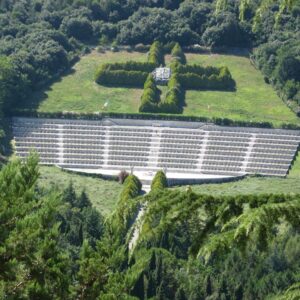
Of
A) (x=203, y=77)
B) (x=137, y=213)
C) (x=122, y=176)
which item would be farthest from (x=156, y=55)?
(x=137, y=213)

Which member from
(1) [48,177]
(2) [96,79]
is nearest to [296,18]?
(2) [96,79]

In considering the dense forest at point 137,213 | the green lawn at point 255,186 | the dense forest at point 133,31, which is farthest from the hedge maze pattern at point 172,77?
the green lawn at point 255,186

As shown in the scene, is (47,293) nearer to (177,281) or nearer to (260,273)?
(177,281)

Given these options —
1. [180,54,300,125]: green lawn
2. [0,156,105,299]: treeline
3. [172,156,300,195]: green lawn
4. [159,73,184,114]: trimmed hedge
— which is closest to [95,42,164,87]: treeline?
[159,73,184,114]: trimmed hedge

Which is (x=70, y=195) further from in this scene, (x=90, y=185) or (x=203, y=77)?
(x=203, y=77)

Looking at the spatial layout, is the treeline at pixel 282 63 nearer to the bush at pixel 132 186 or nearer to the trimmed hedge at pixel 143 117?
the trimmed hedge at pixel 143 117

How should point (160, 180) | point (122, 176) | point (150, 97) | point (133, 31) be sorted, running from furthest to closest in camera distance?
1. point (133, 31)
2. point (150, 97)
3. point (122, 176)
4. point (160, 180)

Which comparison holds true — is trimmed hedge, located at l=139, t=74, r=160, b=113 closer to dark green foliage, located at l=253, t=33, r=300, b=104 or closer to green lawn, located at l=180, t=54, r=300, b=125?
green lawn, located at l=180, t=54, r=300, b=125

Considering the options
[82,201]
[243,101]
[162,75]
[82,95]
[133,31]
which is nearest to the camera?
[82,201]
